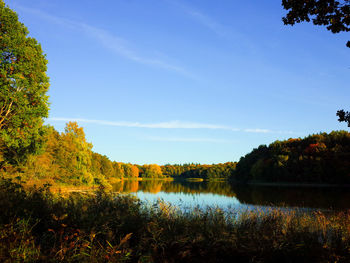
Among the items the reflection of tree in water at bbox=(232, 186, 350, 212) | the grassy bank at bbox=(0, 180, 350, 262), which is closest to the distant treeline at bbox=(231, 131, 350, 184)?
the reflection of tree in water at bbox=(232, 186, 350, 212)

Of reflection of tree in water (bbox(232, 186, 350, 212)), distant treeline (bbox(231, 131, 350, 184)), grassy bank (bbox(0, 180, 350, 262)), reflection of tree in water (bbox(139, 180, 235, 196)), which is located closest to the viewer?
grassy bank (bbox(0, 180, 350, 262))

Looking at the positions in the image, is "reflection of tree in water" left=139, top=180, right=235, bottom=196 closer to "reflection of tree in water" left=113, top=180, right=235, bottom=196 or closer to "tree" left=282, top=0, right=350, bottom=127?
"reflection of tree in water" left=113, top=180, right=235, bottom=196

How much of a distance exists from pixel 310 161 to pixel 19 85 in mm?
82194

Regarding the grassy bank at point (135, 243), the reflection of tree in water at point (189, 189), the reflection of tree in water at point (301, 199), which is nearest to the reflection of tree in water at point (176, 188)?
the reflection of tree in water at point (189, 189)

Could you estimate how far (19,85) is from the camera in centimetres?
2200

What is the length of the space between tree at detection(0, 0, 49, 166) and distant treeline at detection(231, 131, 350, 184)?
251ft

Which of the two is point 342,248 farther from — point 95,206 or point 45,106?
point 45,106

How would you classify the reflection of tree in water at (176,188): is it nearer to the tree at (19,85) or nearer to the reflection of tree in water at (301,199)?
the reflection of tree in water at (301,199)

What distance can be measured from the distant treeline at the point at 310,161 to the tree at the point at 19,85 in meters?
76.5

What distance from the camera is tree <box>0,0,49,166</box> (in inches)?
835

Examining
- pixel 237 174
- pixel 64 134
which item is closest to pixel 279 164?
pixel 237 174

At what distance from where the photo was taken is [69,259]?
446 centimetres

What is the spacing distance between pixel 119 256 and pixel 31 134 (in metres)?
22.3

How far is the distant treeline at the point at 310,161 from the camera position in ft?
250
